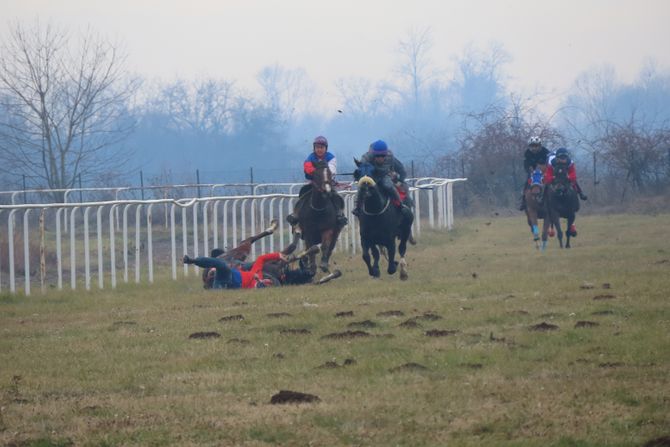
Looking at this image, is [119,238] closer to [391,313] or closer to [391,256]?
[391,256]

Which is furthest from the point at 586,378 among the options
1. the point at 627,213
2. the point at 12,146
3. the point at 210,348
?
the point at 12,146

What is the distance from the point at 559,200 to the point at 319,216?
6513 millimetres

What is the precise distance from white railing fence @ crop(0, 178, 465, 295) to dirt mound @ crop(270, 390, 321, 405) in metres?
8.32

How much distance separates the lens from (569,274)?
1579cm

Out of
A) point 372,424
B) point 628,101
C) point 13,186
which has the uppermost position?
point 628,101

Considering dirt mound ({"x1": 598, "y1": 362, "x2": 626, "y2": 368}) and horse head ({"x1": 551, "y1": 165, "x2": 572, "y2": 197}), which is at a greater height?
horse head ({"x1": 551, "y1": 165, "x2": 572, "y2": 197})

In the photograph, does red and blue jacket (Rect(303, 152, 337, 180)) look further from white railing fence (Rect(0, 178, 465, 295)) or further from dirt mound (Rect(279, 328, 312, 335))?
dirt mound (Rect(279, 328, 312, 335))

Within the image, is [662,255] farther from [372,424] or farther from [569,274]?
[372,424]

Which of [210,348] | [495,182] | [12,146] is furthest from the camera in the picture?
[12,146]

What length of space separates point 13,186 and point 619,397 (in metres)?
37.6

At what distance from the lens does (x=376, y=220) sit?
16.9 meters

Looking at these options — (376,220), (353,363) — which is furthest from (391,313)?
(376,220)

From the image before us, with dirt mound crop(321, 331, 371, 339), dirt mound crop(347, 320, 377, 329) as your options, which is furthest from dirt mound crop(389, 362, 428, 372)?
dirt mound crop(347, 320, 377, 329)

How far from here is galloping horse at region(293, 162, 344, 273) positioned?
17.2m
